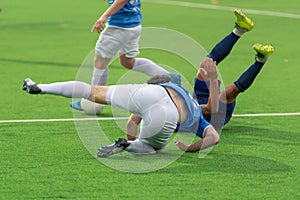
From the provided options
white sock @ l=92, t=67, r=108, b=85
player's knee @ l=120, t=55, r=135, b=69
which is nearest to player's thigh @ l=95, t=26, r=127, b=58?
white sock @ l=92, t=67, r=108, b=85

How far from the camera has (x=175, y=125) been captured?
781 cm

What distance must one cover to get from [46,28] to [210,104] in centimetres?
1077

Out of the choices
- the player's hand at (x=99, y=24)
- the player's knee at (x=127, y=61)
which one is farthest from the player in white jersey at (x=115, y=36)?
the player's hand at (x=99, y=24)

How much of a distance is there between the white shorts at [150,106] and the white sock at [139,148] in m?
0.05

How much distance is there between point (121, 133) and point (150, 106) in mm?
1348

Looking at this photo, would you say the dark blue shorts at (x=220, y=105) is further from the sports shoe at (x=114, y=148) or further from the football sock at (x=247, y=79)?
the sports shoe at (x=114, y=148)

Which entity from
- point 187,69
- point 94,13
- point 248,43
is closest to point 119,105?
point 187,69

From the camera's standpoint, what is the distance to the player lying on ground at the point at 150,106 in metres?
7.69

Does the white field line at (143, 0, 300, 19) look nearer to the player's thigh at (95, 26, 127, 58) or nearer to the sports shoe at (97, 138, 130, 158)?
the player's thigh at (95, 26, 127, 58)

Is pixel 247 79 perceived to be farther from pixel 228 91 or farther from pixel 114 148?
pixel 114 148

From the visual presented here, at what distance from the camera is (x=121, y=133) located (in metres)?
8.96

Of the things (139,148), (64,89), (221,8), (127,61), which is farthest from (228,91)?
(221,8)

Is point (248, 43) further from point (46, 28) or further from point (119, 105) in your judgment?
point (119, 105)

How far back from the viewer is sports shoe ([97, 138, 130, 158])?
25.2 feet
